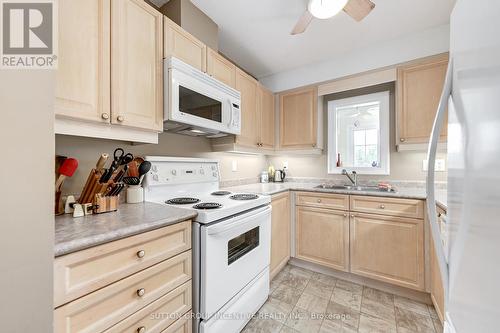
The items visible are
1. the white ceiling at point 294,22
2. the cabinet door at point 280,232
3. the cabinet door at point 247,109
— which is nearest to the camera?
the white ceiling at point 294,22

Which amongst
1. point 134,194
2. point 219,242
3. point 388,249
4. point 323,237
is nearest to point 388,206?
point 388,249

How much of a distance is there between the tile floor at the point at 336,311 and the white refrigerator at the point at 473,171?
1081 mm

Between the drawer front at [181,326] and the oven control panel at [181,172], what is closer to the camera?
the drawer front at [181,326]

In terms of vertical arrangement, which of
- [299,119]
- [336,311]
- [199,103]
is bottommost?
[336,311]

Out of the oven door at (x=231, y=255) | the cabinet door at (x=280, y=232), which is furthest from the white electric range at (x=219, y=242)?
the cabinet door at (x=280, y=232)

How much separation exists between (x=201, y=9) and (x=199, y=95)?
82 cm

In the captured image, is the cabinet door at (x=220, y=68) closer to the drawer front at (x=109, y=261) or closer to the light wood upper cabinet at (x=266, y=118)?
the light wood upper cabinet at (x=266, y=118)

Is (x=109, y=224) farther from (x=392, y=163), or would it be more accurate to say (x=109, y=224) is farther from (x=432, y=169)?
(x=392, y=163)

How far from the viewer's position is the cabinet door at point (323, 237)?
2.10 m

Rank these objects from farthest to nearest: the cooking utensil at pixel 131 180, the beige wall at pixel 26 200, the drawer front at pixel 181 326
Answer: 1. the cooking utensil at pixel 131 180
2. the drawer front at pixel 181 326
3. the beige wall at pixel 26 200

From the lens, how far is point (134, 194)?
4.50 ft

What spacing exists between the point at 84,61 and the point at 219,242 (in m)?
1.20

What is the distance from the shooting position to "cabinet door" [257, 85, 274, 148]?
8.36 ft

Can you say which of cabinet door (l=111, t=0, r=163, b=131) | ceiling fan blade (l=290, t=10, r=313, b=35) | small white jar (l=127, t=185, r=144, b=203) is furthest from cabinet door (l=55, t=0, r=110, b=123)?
ceiling fan blade (l=290, t=10, r=313, b=35)
